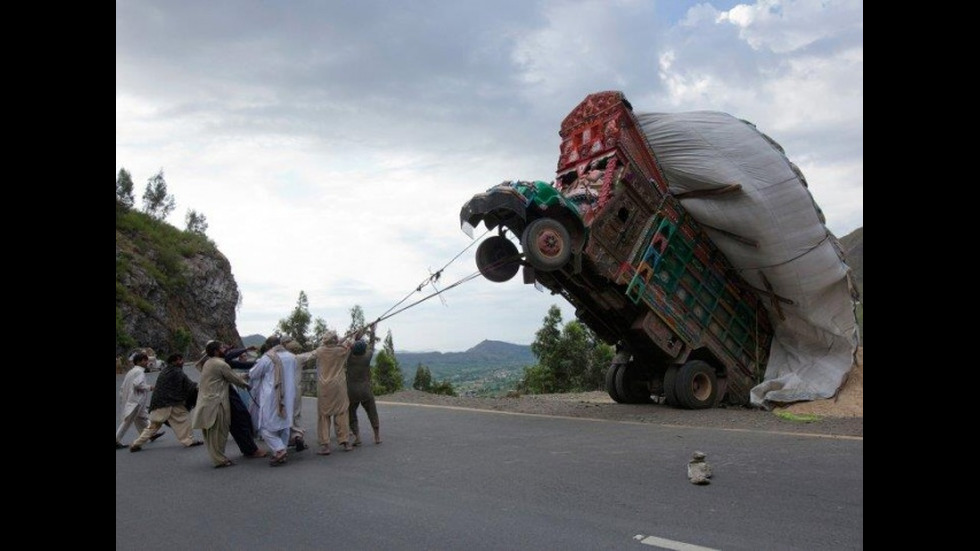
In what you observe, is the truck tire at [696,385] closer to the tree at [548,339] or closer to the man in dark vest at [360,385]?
the man in dark vest at [360,385]

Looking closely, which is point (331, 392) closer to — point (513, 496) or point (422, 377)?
point (513, 496)

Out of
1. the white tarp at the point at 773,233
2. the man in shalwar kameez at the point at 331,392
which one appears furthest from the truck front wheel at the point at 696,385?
the man in shalwar kameez at the point at 331,392

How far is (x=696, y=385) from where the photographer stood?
1098cm

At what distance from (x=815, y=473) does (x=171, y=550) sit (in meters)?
5.34

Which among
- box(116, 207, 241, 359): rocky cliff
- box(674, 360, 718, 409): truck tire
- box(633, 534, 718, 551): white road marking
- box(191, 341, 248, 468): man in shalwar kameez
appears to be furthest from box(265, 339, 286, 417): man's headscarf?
box(116, 207, 241, 359): rocky cliff

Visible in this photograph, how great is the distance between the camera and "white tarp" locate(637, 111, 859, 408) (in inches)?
401

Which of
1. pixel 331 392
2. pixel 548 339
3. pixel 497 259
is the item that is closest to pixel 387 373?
pixel 548 339

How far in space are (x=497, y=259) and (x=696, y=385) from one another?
4.06 m

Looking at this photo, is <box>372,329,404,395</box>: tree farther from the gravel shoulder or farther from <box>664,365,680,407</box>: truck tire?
<box>664,365,680,407</box>: truck tire

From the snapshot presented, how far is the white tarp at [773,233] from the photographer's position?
33.4ft

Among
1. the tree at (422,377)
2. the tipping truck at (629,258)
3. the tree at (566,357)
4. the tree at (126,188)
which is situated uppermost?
the tree at (126,188)

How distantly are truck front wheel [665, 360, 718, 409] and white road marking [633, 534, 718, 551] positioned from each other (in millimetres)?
6797

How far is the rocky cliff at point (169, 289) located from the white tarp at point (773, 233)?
99.7 ft
